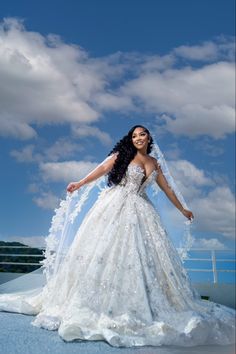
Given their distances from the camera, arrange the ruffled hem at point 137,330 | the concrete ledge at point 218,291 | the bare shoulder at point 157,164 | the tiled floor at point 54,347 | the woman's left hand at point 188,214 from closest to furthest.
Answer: the tiled floor at point 54,347, the ruffled hem at point 137,330, the bare shoulder at point 157,164, the woman's left hand at point 188,214, the concrete ledge at point 218,291

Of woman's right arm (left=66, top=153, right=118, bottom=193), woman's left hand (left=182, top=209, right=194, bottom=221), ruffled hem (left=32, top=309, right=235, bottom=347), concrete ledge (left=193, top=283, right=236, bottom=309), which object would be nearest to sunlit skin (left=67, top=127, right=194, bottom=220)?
woman's right arm (left=66, top=153, right=118, bottom=193)

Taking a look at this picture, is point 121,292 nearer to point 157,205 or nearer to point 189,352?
point 189,352

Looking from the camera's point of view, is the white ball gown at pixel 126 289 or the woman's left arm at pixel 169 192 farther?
the woman's left arm at pixel 169 192

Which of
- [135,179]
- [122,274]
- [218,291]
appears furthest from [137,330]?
[218,291]

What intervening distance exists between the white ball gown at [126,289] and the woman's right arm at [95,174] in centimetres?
15

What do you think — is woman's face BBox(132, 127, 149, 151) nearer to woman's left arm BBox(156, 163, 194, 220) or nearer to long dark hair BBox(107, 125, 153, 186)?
long dark hair BBox(107, 125, 153, 186)

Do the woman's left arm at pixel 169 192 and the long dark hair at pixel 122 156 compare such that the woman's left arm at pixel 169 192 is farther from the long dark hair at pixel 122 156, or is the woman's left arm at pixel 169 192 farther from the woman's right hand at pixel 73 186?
the woman's right hand at pixel 73 186

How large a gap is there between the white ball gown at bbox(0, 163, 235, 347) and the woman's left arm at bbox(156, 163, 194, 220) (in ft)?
0.76

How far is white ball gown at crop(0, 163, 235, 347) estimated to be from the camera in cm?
252

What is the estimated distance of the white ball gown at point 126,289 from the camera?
2518 mm

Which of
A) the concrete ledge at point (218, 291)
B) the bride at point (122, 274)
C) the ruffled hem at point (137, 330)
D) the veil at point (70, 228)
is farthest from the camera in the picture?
the concrete ledge at point (218, 291)

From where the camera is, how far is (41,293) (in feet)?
11.3

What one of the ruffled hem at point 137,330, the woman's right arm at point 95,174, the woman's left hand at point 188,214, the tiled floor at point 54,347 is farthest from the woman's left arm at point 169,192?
the tiled floor at point 54,347

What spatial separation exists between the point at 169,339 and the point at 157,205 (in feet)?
4.88
